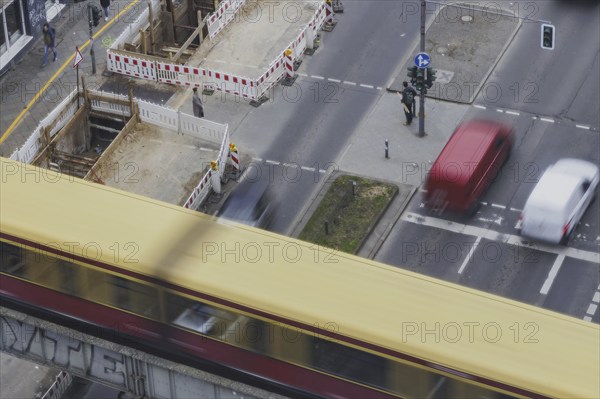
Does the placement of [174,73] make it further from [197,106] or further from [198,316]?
[198,316]

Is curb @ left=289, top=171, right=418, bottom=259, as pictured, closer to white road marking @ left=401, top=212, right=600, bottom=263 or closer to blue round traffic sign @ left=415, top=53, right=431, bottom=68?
white road marking @ left=401, top=212, right=600, bottom=263

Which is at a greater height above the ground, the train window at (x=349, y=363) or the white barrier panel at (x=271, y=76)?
the white barrier panel at (x=271, y=76)

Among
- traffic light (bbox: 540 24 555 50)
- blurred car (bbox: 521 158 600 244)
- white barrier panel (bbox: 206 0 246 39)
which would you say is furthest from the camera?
white barrier panel (bbox: 206 0 246 39)

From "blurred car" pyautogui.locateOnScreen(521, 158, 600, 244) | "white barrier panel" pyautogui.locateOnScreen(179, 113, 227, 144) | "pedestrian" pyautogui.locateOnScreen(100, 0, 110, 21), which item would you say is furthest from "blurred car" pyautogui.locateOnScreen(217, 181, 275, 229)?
"pedestrian" pyautogui.locateOnScreen(100, 0, 110, 21)

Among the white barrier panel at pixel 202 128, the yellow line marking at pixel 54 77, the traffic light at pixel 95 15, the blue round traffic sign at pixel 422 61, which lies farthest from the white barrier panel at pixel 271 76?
the yellow line marking at pixel 54 77

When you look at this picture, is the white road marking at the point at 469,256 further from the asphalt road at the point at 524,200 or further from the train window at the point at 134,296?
the train window at the point at 134,296

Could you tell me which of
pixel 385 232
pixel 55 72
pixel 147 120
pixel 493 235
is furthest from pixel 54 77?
pixel 493 235

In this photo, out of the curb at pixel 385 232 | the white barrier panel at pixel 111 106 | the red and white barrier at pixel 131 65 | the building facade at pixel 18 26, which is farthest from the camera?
the building facade at pixel 18 26
